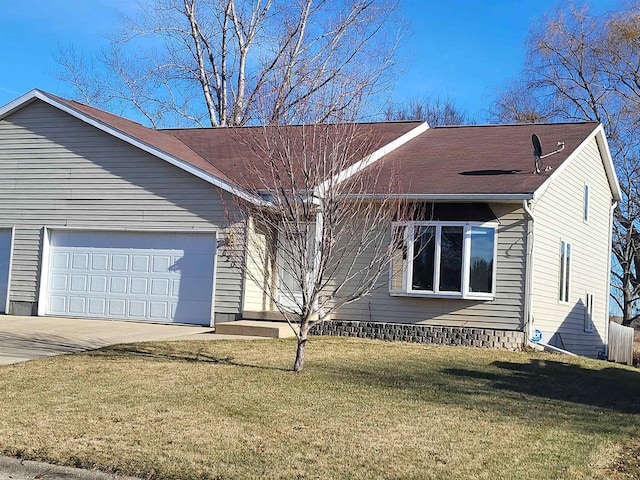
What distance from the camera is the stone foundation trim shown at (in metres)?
15.5

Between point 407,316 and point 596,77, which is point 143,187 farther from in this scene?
point 596,77

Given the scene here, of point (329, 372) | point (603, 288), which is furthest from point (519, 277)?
point (603, 288)

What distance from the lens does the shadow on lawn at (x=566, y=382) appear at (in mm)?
10500

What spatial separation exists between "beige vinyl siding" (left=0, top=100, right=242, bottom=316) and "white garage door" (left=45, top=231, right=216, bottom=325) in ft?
1.03

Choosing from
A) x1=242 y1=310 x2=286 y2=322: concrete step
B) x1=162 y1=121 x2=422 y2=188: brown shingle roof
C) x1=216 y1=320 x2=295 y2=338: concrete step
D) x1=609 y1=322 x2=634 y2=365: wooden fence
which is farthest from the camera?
x1=609 y1=322 x2=634 y2=365: wooden fence

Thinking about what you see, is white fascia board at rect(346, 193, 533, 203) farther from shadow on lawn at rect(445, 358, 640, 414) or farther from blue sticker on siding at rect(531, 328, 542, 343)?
shadow on lawn at rect(445, 358, 640, 414)

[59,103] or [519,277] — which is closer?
[519,277]

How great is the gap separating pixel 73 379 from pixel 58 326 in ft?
22.3

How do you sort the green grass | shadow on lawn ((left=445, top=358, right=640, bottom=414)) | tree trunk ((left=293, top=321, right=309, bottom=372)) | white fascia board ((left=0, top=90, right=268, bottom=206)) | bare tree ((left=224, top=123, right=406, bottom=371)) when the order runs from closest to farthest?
the green grass < shadow on lawn ((left=445, top=358, right=640, bottom=414)) < bare tree ((left=224, top=123, right=406, bottom=371)) < tree trunk ((left=293, top=321, right=309, bottom=372)) < white fascia board ((left=0, top=90, right=268, bottom=206))

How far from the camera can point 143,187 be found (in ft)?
59.2

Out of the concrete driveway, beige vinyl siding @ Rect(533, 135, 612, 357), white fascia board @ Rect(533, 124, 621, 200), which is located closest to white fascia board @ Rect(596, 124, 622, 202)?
white fascia board @ Rect(533, 124, 621, 200)

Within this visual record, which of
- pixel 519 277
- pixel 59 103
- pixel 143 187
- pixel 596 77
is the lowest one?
pixel 519 277

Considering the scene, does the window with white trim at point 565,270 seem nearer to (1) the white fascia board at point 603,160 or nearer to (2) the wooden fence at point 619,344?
(1) the white fascia board at point 603,160

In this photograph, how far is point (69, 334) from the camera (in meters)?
15.4
